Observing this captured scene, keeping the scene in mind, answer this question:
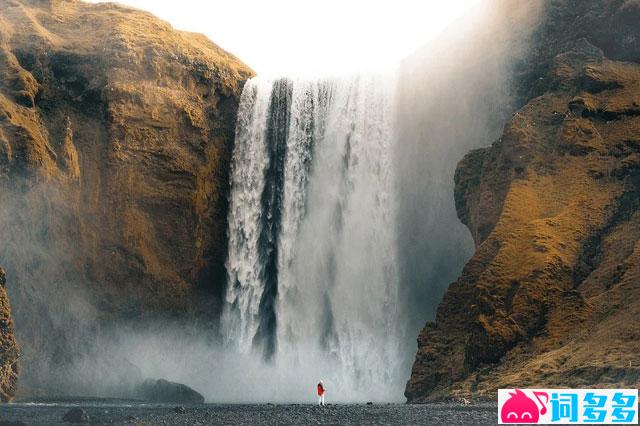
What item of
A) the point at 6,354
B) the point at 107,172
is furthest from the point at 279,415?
the point at 107,172

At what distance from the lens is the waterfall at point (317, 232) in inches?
2292

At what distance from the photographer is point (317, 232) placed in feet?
200

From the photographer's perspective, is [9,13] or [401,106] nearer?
[401,106]

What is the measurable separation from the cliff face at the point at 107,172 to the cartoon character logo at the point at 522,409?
109ft

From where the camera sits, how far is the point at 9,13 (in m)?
65.1

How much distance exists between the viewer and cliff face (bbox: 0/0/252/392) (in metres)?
56.7

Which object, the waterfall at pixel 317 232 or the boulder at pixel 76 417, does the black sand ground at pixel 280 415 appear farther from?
the waterfall at pixel 317 232

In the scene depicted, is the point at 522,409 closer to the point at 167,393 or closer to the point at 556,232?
the point at 556,232

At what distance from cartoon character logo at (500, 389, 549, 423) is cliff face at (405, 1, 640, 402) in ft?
19.9

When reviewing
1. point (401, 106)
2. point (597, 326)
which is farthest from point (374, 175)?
point (597, 326)

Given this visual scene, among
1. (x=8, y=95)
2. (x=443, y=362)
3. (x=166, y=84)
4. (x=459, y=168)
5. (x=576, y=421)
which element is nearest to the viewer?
(x=576, y=421)

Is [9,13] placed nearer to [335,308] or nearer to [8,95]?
[8,95]

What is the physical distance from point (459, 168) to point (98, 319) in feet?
75.2

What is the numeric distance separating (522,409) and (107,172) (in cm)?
3793
